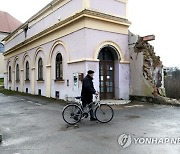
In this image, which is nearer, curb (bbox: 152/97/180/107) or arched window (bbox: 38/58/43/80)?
curb (bbox: 152/97/180/107)

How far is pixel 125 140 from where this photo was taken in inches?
266

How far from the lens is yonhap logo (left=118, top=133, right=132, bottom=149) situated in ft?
20.5

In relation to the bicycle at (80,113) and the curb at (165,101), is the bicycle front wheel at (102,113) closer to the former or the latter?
the bicycle at (80,113)

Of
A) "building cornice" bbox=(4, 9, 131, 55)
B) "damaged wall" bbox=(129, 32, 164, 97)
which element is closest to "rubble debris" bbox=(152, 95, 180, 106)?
"damaged wall" bbox=(129, 32, 164, 97)

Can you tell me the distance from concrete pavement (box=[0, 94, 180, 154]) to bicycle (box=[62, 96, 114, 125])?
300 millimetres

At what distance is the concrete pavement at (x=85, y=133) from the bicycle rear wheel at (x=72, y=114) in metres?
0.29

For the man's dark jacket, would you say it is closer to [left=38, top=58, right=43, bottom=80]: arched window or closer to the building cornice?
the building cornice

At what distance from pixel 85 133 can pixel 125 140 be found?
4.49 feet

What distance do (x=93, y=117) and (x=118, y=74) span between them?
721cm

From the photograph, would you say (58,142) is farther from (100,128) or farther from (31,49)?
(31,49)

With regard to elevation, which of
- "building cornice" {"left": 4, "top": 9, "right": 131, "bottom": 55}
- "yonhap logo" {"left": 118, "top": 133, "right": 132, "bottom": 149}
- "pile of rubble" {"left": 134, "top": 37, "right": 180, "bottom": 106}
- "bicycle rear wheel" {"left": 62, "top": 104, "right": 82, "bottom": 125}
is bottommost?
"yonhap logo" {"left": 118, "top": 133, "right": 132, "bottom": 149}

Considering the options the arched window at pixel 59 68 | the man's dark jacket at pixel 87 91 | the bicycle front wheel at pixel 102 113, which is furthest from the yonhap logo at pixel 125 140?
the arched window at pixel 59 68

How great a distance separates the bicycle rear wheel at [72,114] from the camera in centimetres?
900

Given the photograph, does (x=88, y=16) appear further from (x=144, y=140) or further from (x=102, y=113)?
(x=144, y=140)
